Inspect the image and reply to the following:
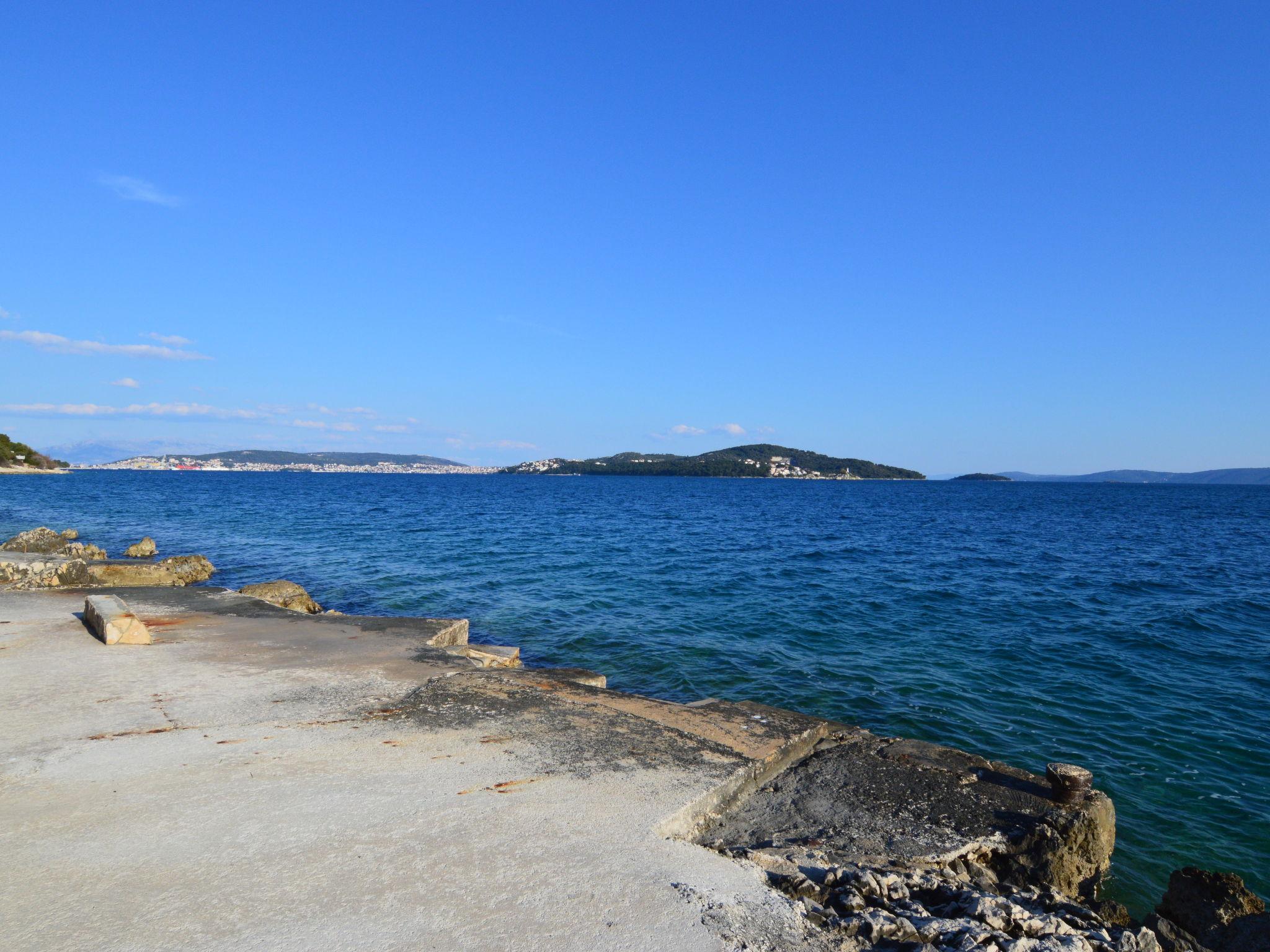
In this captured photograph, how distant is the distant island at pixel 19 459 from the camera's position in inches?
3578

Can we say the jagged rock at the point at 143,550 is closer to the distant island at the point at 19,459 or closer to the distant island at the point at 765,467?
the distant island at the point at 19,459

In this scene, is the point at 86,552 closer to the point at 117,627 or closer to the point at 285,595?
the point at 285,595

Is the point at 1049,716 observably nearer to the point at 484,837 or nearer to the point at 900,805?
the point at 900,805

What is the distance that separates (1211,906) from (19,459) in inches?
4997

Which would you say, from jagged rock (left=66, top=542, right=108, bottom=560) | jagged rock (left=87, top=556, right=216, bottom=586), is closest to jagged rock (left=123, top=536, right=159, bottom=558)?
jagged rock (left=66, top=542, right=108, bottom=560)

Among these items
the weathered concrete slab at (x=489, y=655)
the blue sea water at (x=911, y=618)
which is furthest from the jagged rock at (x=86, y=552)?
the weathered concrete slab at (x=489, y=655)

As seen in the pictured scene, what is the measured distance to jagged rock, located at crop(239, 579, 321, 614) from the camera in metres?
15.4

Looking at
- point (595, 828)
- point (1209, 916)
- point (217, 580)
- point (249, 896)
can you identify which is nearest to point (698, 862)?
point (595, 828)

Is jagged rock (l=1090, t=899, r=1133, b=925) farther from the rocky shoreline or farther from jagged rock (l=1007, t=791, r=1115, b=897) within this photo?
jagged rock (l=1007, t=791, r=1115, b=897)

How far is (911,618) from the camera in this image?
17609 millimetres

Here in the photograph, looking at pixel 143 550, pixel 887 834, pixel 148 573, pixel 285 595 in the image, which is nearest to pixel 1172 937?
pixel 887 834

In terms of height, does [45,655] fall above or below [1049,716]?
above

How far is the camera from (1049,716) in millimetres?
11000

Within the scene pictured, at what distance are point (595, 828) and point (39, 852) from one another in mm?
3500
